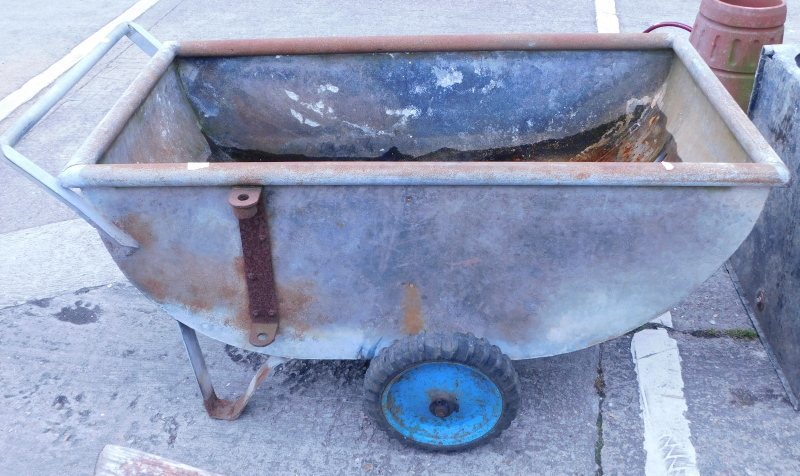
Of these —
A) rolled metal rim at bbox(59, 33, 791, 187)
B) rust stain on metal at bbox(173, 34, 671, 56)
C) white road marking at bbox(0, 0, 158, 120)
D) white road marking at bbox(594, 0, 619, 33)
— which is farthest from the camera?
white road marking at bbox(594, 0, 619, 33)

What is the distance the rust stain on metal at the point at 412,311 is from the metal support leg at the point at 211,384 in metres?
0.46

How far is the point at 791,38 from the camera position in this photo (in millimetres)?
5199

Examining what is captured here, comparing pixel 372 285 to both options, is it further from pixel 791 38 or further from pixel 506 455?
pixel 791 38

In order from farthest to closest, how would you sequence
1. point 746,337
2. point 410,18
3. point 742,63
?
point 410,18
point 742,63
point 746,337

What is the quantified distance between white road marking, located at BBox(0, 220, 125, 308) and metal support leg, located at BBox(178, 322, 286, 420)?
0.95 meters

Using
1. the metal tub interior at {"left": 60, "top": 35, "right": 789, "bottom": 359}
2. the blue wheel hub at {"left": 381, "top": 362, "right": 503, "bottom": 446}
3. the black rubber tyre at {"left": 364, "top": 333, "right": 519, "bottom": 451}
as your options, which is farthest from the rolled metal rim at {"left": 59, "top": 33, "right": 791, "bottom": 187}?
the blue wheel hub at {"left": 381, "top": 362, "right": 503, "bottom": 446}

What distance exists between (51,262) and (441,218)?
2206 mm

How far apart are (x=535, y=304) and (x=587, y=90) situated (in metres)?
1.22

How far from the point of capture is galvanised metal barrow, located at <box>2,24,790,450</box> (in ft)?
5.32

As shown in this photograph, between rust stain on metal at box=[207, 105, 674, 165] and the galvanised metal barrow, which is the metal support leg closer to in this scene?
the galvanised metal barrow

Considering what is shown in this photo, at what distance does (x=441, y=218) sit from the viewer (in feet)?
5.60

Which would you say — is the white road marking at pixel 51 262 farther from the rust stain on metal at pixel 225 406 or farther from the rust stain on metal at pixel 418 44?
the rust stain on metal at pixel 418 44

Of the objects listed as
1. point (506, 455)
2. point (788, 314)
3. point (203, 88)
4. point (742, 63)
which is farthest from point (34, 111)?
point (742, 63)

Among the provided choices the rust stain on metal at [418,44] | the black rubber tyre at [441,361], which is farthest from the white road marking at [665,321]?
the rust stain on metal at [418,44]
